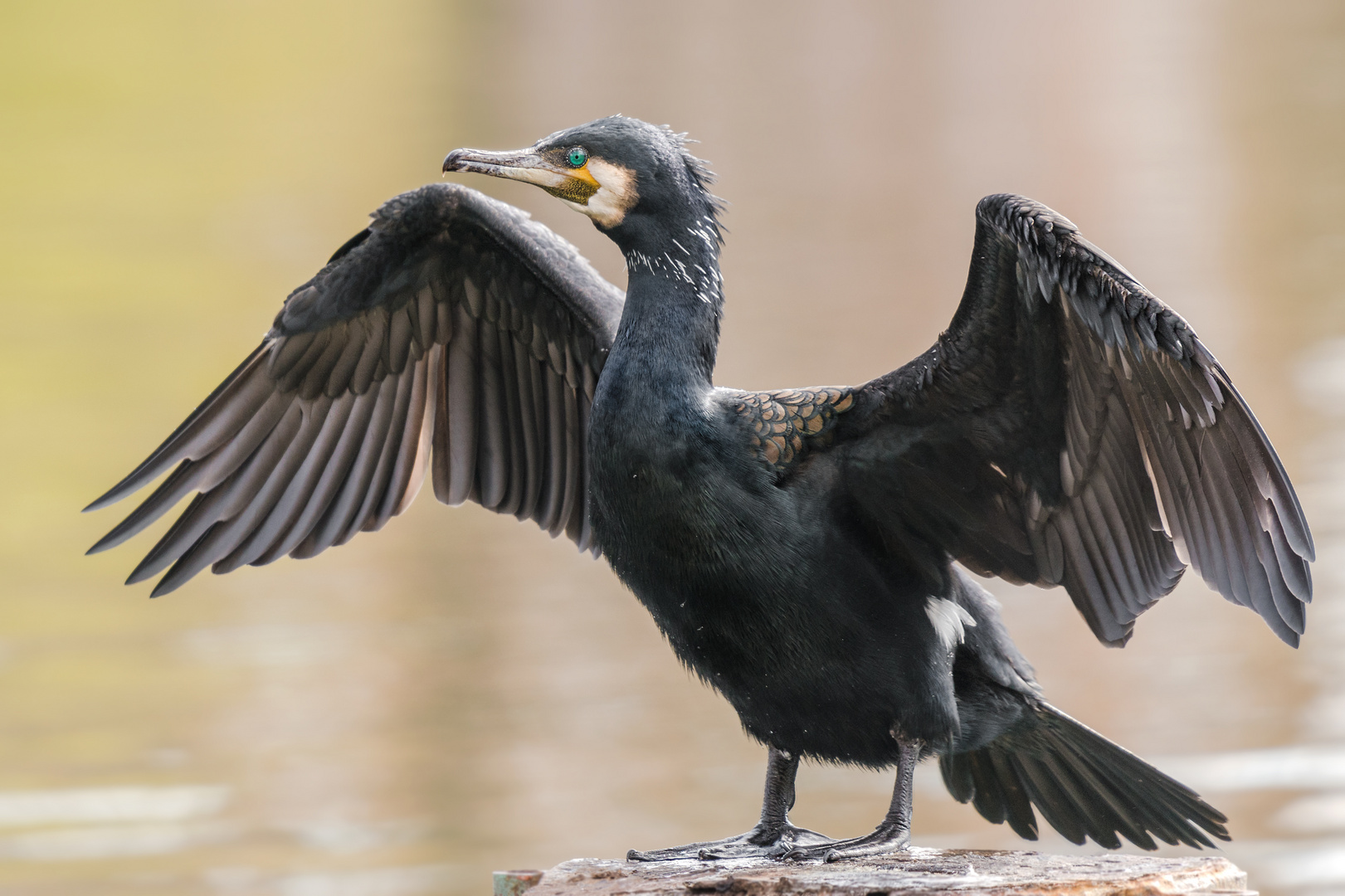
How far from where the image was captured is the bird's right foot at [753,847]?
4.62 metres

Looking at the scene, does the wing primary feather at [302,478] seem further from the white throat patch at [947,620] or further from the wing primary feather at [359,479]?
the white throat patch at [947,620]

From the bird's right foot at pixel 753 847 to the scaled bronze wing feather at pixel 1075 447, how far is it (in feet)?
2.82

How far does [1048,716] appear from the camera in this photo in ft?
16.1

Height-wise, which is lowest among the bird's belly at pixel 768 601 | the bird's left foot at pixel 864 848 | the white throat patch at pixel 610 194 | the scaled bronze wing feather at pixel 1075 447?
the bird's left foot at pixel 864 848

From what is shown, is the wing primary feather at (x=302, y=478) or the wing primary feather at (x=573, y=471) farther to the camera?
the wing primary feather at (x=573, y=471)

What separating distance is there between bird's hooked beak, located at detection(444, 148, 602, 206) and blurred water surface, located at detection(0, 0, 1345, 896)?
3372 millimetres

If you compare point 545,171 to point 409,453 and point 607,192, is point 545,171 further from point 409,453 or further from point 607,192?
point 409,453

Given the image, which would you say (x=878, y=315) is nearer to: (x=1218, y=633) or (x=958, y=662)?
(x=1218, y=633)

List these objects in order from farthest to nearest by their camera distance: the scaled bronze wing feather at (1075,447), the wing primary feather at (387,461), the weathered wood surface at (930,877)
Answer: the wing primary feather at (387,461) < the scaled bronze wing feather at (1075,447) < the weathered wood surface at (930,877)

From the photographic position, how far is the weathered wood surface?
3.99 m

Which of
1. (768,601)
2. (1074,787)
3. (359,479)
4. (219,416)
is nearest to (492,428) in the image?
(359,479)

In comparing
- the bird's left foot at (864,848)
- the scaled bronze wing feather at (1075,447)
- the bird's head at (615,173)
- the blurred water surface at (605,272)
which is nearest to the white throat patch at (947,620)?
the scaled bronze wing feather at (1075,447)

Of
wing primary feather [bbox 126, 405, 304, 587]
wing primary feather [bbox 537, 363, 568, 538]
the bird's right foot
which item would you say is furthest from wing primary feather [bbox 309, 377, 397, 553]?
the bird's right foot

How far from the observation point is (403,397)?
5891 millimetres
